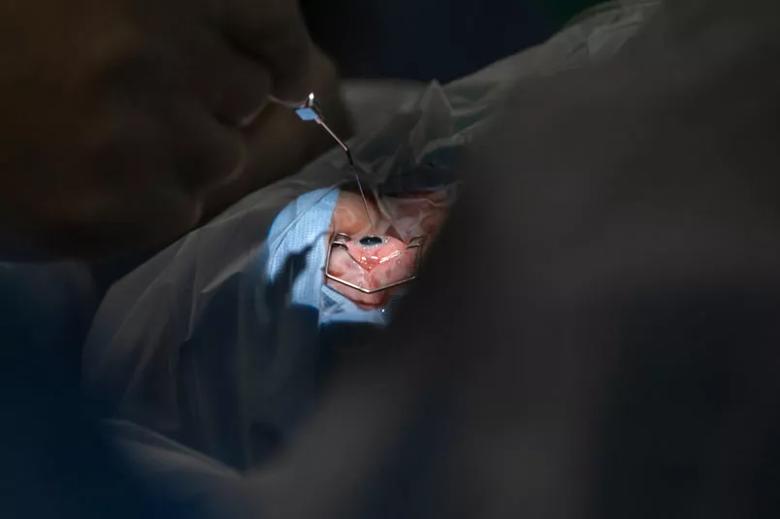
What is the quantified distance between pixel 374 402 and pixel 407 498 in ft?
0.17

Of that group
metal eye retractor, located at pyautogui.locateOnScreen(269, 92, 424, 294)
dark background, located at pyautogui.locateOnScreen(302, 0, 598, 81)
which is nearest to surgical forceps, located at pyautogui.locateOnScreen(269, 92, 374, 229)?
metal eye retractor, located at pyautogui.locateOnScreen(269, 92, 424, 294)

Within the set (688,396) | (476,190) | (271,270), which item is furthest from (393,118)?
(688,396)

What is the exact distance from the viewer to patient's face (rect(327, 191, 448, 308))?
0.56 meters

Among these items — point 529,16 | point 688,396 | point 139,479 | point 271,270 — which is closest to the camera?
point 688,396

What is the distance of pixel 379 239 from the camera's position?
624mm

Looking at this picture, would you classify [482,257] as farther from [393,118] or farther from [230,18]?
[393,118]

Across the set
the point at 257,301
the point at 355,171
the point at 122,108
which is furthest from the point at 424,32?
the point at 122,108

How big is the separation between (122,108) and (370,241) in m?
0.32

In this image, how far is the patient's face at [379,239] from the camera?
1.84ft

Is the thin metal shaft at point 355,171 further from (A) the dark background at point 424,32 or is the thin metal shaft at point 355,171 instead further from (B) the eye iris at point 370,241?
(A) the dark background at point 424,32

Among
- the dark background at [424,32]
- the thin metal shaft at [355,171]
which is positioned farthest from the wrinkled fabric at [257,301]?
the dark background at [424,32]

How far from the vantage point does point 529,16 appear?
0.77 metres

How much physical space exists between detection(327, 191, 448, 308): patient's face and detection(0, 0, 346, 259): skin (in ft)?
0.64

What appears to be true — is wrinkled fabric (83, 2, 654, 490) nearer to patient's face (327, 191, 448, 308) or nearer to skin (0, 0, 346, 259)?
patient's face (327, 191, 448, 308)
